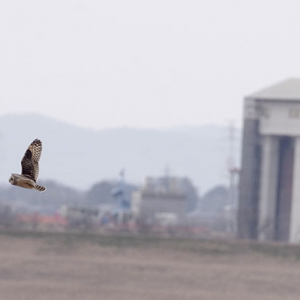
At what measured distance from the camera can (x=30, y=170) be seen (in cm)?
874

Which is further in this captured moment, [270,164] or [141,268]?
[270,164]

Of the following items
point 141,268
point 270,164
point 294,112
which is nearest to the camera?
point 141,268

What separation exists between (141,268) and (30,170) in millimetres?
44611

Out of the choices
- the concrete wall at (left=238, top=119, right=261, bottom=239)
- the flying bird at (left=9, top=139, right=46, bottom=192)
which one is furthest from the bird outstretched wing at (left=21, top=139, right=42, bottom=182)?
the concrete wall at (left=238, top=119, right=261, bottom=239)

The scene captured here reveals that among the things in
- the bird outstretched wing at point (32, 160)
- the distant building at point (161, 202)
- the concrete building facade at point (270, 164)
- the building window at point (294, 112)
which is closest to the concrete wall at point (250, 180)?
the concrete building facade at point (270, 164)

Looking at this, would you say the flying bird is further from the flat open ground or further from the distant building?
the distant building

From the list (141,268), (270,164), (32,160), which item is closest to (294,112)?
(270,164)

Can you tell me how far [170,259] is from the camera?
54.7 metres

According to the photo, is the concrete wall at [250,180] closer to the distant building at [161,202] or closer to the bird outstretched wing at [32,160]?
the distant building at [161,202]

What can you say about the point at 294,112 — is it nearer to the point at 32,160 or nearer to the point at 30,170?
the point at 32,160

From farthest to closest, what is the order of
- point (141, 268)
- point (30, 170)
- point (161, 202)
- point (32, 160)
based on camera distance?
1. point (161, 202)
2. point (141, 268)
3. point (32, 160)
4. point (30, 170)

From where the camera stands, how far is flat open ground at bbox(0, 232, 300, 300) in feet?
159

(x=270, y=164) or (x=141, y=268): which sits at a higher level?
(x=270, y=164)

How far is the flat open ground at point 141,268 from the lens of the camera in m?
48.5
